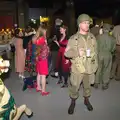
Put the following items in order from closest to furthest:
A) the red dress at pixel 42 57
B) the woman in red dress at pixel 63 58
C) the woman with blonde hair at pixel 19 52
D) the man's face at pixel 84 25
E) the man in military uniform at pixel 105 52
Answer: the man's face at pixel 84 25 → the red dress at pixel 42 57 → the man in military uniform at pixel 105 52 → the woman in red dress at pixel 63 58 → the woman with blonde hair at pixel 19 52

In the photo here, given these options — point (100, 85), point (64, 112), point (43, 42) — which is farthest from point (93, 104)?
point (43, 42)

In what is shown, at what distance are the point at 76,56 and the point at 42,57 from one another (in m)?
1.18

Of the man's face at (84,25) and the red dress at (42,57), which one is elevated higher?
the man's face at (84,25)

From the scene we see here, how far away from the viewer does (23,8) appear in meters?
15.3

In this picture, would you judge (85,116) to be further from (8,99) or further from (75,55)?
(8,99)

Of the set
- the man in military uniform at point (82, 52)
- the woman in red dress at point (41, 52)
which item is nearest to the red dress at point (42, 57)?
the woman in red dress at point (41, 52)

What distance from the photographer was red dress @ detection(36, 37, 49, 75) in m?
4.75

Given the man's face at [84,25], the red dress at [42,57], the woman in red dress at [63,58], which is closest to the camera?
the man's face at [84,25]

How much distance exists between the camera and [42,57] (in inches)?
189

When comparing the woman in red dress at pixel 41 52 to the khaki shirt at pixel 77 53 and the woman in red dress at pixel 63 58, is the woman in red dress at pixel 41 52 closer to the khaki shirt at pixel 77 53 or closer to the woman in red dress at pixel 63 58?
the woman in red dress at pixel 63 58

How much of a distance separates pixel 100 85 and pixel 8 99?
3.16 m

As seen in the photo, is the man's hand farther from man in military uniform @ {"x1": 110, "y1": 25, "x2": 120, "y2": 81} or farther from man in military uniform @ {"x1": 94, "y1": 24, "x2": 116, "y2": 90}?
man in military uniform @ {"x1": 110, "y1": 25, "x2": 120, "y2": 81}

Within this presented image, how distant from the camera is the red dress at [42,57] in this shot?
475 centimetres

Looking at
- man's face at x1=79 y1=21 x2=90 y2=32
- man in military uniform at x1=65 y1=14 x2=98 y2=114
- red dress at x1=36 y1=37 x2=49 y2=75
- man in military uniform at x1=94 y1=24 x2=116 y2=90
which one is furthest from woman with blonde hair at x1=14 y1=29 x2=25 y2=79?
man's face at x1=79 y1=21 x2=90 y2=32
